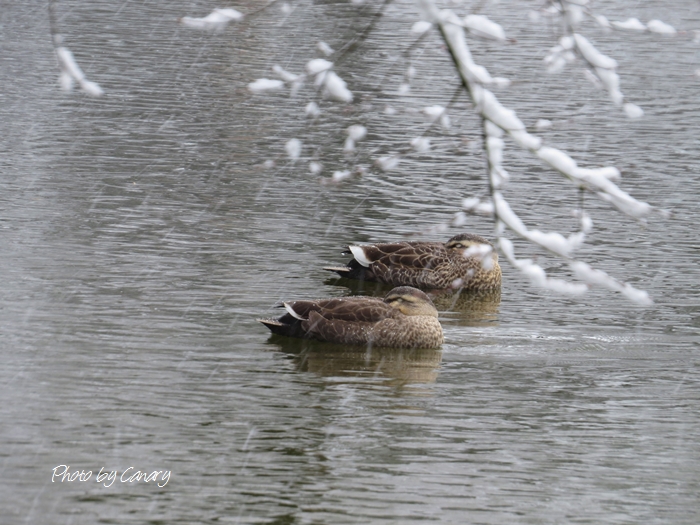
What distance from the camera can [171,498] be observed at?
27.2 feet

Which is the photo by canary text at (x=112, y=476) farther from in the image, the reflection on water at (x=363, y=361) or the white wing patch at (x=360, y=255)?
the white wing patch at (x=360, y=255)

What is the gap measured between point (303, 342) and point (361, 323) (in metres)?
0.60

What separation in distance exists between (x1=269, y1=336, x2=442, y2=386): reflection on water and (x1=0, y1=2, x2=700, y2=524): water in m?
0.05

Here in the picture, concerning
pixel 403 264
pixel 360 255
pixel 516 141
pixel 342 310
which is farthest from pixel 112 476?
pixel 403 264

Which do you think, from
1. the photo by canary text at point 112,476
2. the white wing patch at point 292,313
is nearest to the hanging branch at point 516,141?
the photo by canary text at point 112,476

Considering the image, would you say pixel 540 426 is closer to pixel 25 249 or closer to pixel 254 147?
pixel 25 249

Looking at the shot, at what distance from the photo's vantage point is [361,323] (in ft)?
40.3

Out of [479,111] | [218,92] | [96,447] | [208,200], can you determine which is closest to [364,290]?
[208,200]

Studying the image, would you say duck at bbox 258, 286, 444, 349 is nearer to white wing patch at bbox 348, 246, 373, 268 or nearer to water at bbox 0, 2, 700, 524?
water at bbox 0, 2, 700, 524

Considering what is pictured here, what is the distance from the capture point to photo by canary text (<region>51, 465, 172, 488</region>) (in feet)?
28.0

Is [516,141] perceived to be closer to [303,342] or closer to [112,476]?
[112,476]

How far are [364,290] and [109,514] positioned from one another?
23.2 ft

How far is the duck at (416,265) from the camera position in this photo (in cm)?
Answer: 1457

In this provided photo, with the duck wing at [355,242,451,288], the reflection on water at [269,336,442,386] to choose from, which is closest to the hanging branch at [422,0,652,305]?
the reflection on water at [269,336,442,386]
